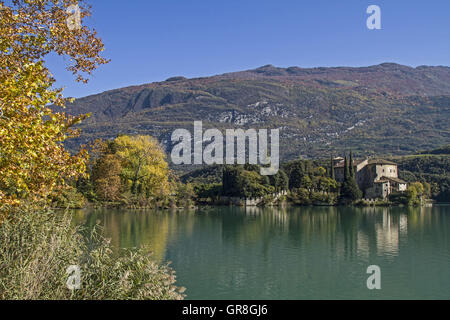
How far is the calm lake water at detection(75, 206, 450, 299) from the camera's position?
1198 centimetres

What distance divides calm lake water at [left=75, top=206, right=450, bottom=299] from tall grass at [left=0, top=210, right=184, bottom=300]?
2.25 metres

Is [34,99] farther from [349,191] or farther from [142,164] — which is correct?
[349,191]

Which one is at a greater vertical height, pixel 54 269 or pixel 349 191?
pixel 349 191

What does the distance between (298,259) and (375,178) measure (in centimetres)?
5496

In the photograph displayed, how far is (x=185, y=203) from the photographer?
4778 cm

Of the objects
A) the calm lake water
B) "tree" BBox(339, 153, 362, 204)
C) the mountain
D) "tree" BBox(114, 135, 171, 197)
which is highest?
the mountain

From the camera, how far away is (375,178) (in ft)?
221

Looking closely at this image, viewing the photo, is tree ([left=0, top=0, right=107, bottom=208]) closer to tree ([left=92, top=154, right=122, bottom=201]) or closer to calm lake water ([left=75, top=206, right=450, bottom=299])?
calm lake water ([left=75, top=206, right=450, bottom=299])

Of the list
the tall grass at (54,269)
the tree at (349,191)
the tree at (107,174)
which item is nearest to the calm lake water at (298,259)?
the tall grass at (54,269)

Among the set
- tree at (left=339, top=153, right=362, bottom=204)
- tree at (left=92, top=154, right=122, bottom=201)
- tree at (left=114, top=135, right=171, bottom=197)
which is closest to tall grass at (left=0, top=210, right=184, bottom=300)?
tree at (left=92, top=154, right=122, bottom=201)

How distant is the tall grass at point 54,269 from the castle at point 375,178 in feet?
189

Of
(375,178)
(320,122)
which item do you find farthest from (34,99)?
(320,122)

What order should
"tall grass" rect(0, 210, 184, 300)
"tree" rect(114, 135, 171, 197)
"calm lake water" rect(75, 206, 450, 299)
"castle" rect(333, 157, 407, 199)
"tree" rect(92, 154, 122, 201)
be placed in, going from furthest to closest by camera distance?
"castle" rect(333, 157, 407, 199), "tree" rect(114, 135, 171, 197), "tree" rect(92, 154, 122, 201), "calm lake water" rect(75, 206, 450, 299), "tall grass" rect(0, 210, 184, 300)
